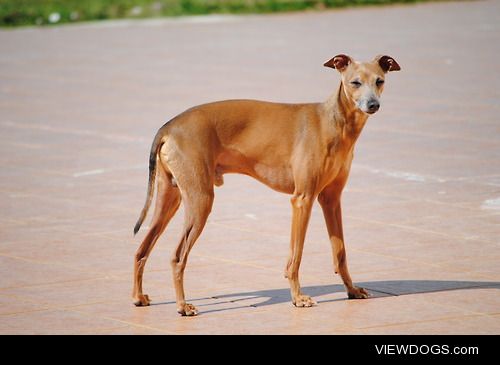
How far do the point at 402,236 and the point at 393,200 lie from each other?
59.6 inches

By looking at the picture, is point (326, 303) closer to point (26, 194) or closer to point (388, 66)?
point (388, 66)

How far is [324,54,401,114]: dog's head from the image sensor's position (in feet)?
25.7

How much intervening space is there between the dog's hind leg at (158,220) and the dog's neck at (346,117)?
47.5 inches

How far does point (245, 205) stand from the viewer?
38.0ft

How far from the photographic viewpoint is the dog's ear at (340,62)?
802cm

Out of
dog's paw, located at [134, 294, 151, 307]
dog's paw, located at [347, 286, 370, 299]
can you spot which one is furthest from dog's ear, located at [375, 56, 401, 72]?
dog's paw, located at [134, 294, 151, 307]

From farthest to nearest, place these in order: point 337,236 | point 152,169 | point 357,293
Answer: point 337,236 → point 357,293 → point 152,169

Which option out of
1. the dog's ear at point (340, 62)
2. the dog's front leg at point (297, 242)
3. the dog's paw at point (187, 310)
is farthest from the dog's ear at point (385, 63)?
the dog's paw at point (187, 310)

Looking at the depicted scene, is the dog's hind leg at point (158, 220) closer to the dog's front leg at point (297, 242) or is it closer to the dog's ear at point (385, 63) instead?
the dog's front leg at point (297, 242)

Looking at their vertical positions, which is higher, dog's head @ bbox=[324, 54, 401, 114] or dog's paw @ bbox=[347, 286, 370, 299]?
dog's head @ bbox=[324, 54, 401, 114]

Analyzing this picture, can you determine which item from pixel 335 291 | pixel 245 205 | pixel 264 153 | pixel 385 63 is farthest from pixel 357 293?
pixel 245 205

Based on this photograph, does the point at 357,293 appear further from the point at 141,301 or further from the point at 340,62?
the point at 340,62

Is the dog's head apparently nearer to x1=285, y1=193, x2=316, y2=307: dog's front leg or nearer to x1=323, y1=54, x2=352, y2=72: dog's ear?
x1=323, y1=54, x2=352, y2=72: dog's ear

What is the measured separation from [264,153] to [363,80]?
0.85m
